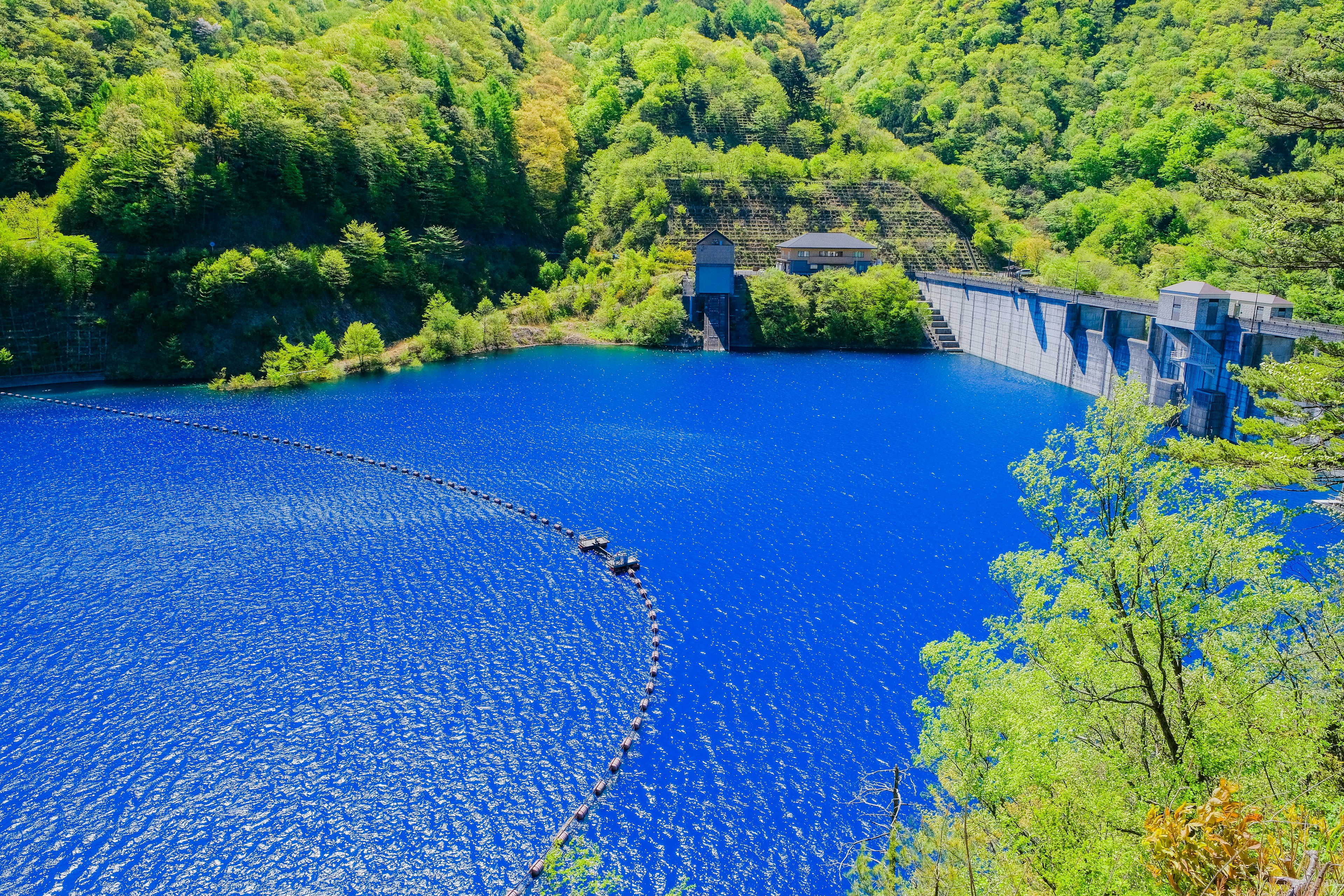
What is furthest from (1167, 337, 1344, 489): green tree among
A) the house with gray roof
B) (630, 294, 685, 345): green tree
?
the house with gray roof

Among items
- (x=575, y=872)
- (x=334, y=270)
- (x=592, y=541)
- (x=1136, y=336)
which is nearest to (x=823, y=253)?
(x=1136, y=336)

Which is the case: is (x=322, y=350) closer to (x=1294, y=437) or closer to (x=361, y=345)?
(x=361, y=345)

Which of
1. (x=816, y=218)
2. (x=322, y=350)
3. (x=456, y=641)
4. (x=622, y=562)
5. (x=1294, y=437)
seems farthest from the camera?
(x=816, y=218)

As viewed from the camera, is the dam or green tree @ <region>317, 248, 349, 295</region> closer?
the dam

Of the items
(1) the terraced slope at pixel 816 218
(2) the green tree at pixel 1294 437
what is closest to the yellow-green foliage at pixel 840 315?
(1) the terraced slope at pixel 816 218

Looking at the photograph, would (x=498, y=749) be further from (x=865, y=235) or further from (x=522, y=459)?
(x=865, y=235)

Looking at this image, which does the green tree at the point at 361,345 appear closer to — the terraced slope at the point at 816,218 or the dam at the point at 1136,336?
the terraced slope at the point at 816,218

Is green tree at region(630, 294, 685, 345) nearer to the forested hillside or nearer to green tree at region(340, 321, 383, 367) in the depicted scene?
the forested hillside

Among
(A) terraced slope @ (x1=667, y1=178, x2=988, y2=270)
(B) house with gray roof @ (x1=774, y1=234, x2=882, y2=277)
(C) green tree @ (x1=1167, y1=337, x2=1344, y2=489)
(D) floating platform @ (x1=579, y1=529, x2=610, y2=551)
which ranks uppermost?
(A) terraced slope @ (x1=667, y1=178, x2=988, y2=270)
